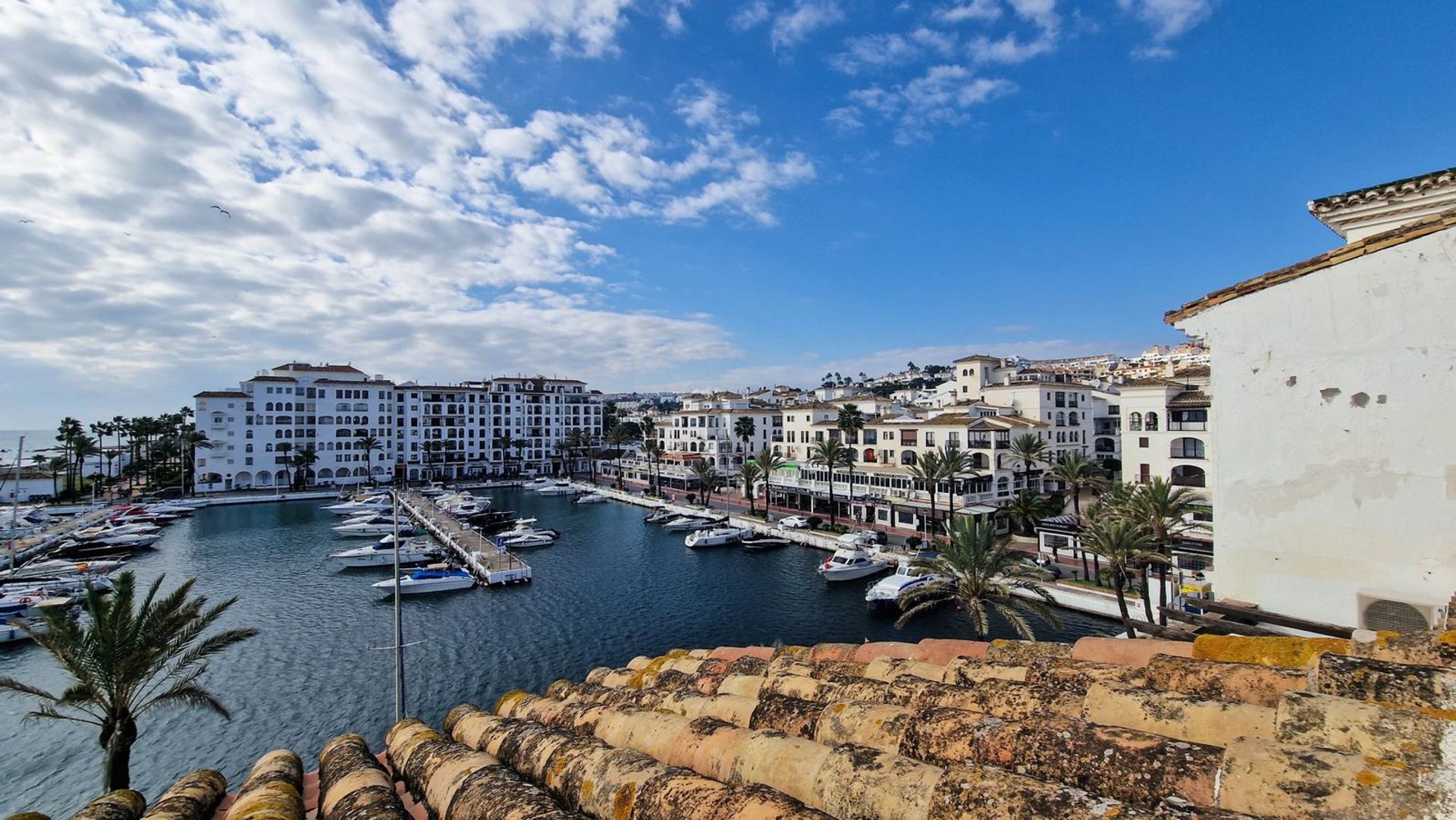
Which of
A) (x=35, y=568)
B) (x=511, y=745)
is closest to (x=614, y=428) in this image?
(x=35, y=568)

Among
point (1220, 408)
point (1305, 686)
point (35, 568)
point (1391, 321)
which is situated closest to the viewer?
point (1305, 686)

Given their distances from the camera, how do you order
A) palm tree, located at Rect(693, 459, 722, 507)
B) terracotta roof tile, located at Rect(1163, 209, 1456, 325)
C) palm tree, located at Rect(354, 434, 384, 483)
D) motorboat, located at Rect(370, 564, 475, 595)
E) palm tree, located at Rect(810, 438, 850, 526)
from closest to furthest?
terracotta roof tile, located at Rect(1163, 209, 1456, 325), motorboat, located at Rect(370, 564, 475, 595), palm tree, located at Rect(810, 438, 850, 526), palm tree, located at Rect(693, 459, 722, 507), palm tree, located at Rect(354, 434, 384, 483)

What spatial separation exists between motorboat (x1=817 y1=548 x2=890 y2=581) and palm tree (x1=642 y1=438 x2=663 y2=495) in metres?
43.3

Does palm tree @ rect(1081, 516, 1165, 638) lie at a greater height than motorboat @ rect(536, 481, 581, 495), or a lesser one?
greater

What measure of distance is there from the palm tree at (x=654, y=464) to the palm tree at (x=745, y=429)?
38.7ft

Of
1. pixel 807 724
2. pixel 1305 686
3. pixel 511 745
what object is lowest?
pixel 511 745

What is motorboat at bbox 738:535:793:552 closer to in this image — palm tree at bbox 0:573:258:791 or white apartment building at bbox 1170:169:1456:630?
palm tree at bbox 0:573:258:791

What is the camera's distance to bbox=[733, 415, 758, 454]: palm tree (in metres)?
81.2

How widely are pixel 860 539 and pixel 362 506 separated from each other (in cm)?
6293

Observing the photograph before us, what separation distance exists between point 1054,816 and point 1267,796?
3.18 feet

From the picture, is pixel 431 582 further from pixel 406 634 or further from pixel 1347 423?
pixel 1347 423

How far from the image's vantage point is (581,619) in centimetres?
3675

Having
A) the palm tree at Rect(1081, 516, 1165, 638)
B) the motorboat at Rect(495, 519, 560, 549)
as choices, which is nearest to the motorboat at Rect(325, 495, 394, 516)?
the motorboat at Rect(495, 519, 560, 549)

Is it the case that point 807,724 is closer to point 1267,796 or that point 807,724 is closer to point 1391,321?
point 1267,796
